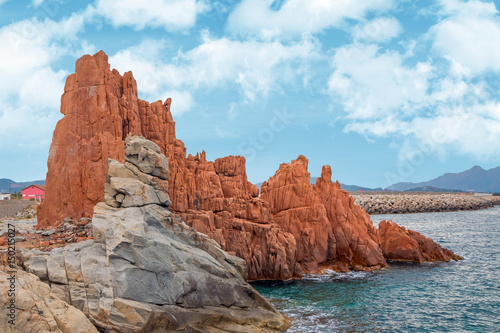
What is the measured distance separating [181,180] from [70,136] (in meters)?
12.4

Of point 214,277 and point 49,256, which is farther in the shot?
point 214,277

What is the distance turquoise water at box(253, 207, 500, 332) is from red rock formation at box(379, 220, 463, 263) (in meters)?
2.28

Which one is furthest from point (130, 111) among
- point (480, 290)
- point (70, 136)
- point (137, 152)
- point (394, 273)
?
point (480, 290)

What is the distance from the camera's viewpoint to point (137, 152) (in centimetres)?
3123

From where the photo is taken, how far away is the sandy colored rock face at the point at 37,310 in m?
18.6

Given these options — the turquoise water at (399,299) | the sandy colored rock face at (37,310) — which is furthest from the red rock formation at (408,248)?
the sandy colored rock face at (37,310)

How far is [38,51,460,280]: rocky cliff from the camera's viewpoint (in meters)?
40.1

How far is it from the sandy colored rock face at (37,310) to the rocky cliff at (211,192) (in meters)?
9.17

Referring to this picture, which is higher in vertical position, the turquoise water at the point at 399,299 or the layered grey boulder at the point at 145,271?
the layered grey boulder at the point at 145,271

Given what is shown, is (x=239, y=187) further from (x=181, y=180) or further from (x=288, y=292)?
(x=288, y=292)

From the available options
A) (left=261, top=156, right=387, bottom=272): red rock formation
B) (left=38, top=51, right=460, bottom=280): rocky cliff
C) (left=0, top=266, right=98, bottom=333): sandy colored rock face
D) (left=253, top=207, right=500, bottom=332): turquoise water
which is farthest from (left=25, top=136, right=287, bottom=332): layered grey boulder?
(left=261, top=156, right=387, bottom=272): red rock formation

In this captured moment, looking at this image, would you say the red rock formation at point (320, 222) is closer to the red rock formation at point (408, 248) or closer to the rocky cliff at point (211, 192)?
the rocky cliff at point (211, 192)

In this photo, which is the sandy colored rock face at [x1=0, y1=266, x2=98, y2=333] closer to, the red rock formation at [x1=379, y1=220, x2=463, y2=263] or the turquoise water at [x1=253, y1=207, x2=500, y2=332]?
the turquoise water at [x1=253, y1=207, x2=500, y2=332]

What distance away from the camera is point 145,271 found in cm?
2408
